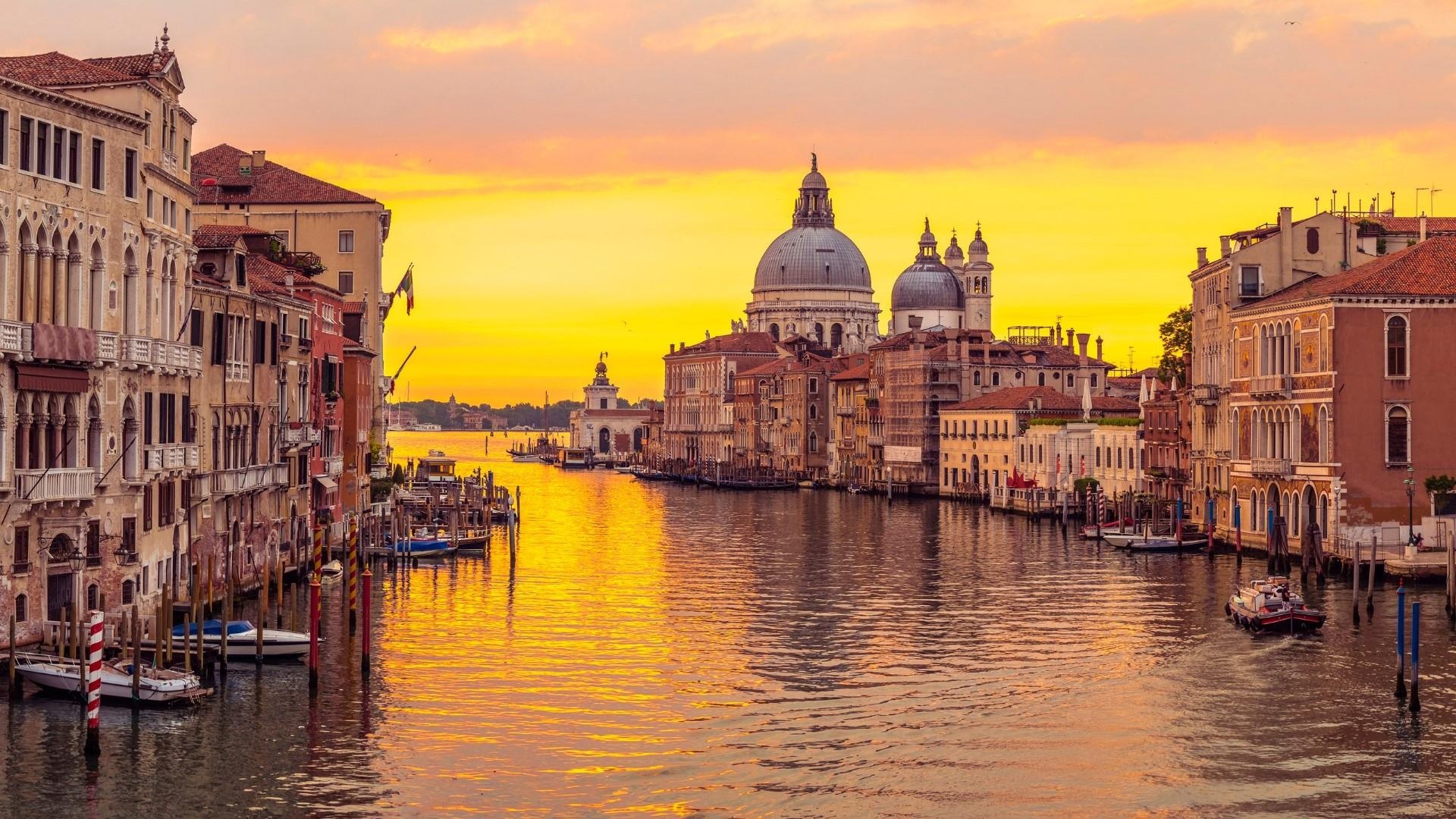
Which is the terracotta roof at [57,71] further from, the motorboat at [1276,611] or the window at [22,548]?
the motorboat at [1276,611]

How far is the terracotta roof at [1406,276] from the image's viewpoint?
49500mm

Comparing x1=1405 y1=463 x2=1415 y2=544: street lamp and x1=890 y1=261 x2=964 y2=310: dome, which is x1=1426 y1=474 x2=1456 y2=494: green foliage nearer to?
x1=1405 y1=463 x2=1415 y2=544: street lamp

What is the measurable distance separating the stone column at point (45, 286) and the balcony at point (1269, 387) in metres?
32.3

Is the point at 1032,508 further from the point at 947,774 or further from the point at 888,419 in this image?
the point at 947,774

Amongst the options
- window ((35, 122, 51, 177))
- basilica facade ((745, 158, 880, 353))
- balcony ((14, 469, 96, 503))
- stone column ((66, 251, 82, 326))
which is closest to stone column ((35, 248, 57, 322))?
stone column ((66, 251, 82, 326))

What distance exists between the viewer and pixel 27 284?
2936 centimetres

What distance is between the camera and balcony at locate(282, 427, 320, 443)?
45094 millimetres

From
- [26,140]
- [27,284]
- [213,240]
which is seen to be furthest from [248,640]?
[213,240]

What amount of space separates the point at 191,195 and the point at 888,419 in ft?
254

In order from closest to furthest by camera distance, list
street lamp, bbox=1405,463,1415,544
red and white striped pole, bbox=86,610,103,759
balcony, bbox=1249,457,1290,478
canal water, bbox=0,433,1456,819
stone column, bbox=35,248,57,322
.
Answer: canal water, bbox=0,433,1456,819
red and white striped pole, bbox=86,610,103,759
stone column, bbox=35,248,57,322
street lamp, bbox=1405,463,1415,544
balcony, bbox=1249,457,1290,478

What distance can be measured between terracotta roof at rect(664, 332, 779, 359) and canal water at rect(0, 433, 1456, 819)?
360 ft

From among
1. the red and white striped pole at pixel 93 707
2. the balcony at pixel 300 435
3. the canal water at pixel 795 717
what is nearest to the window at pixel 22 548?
the canal water at pixel 795 717

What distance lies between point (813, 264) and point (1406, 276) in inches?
4796

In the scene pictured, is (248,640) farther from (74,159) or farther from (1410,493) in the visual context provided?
(1410,493)
